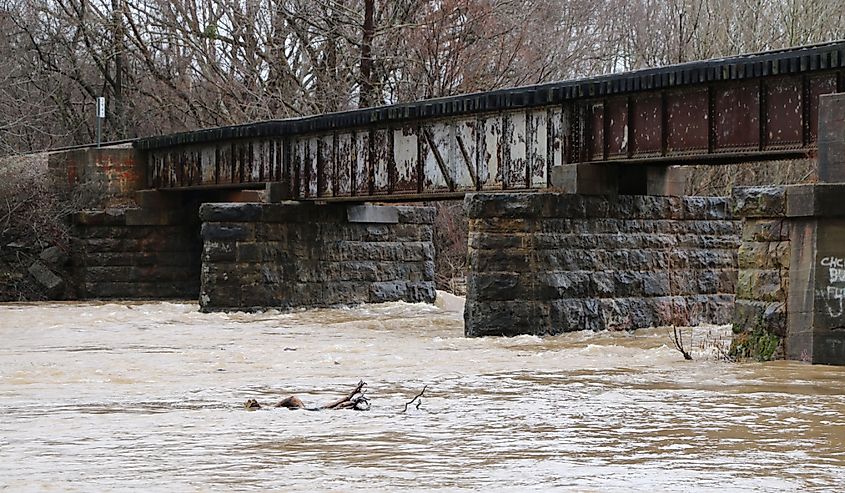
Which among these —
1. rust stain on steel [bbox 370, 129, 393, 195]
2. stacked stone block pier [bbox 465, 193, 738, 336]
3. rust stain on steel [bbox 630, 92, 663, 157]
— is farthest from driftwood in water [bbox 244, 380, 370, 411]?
rust stain on steel [bbox 370, 129, 393, 195]

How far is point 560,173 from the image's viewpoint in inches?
877

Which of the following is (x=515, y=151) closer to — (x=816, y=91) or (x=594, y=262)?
(x=594, y=262)

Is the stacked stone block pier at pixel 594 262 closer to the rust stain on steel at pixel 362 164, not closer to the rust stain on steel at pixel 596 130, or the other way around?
the rust stain on steel at pixel 596 130

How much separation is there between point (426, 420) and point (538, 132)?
12115 millimetres

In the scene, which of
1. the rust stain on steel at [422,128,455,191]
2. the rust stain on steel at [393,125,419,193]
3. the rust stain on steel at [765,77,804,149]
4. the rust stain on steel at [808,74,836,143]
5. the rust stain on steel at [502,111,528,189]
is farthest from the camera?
the rust stain on steel at [393,125,419,193]

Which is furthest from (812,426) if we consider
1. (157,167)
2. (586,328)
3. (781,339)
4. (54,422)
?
(157,167)

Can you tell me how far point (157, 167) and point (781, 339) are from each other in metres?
22.7

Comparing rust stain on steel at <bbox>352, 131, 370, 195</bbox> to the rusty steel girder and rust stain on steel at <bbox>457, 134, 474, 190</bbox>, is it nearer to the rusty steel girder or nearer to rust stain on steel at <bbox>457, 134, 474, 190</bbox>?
the rusty steel girder

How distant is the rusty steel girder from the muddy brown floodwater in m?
3.14

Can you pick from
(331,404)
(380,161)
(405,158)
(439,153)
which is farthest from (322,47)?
(331,404)

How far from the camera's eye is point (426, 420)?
11359 mm

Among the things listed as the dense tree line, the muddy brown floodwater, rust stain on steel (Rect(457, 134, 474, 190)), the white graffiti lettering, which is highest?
the dense tree line

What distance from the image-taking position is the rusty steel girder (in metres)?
18.8

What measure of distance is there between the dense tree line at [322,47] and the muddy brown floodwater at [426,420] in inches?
741
